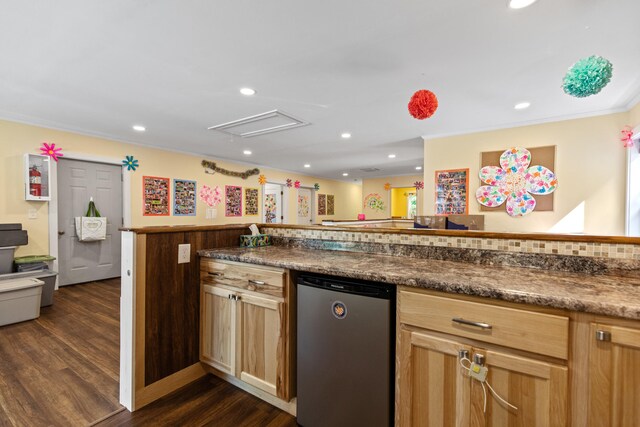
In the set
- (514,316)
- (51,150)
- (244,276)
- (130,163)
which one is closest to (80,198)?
(51,150)

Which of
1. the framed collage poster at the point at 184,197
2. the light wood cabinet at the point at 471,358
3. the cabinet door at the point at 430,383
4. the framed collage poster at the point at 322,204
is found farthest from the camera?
the framed collage poster at the point at 322,204

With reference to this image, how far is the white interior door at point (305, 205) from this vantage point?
28.4 feet

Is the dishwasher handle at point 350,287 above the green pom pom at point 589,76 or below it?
below

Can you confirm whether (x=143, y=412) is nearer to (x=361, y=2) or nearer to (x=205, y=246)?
(x=205, y=246)

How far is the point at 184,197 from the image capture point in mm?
5523

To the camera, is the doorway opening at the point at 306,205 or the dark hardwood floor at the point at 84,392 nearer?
the dark hardwood floor at the point at 84,392

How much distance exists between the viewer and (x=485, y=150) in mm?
3891

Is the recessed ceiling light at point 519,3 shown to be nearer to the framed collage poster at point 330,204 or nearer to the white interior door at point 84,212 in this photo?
the white interior door at point 84,212

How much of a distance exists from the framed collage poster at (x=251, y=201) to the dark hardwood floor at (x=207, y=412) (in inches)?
204

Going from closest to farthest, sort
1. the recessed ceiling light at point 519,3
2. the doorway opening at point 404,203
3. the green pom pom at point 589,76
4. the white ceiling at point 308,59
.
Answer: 1. the green pom pom at point 589,76
2. the recessed ceiling light at point 519,3
3. the white ceiling at point 308,59
4. the doorway opening at point 404,203

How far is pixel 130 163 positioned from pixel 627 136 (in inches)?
254

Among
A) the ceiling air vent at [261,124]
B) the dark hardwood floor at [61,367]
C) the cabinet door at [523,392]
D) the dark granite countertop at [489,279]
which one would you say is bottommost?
the dark hardwood floor at [61,367]

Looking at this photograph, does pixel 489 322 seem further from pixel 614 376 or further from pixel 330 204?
pixel 330 204

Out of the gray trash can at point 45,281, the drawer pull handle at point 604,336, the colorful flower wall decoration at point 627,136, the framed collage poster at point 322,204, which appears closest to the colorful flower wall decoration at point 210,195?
the gray trash can at point 45,281
